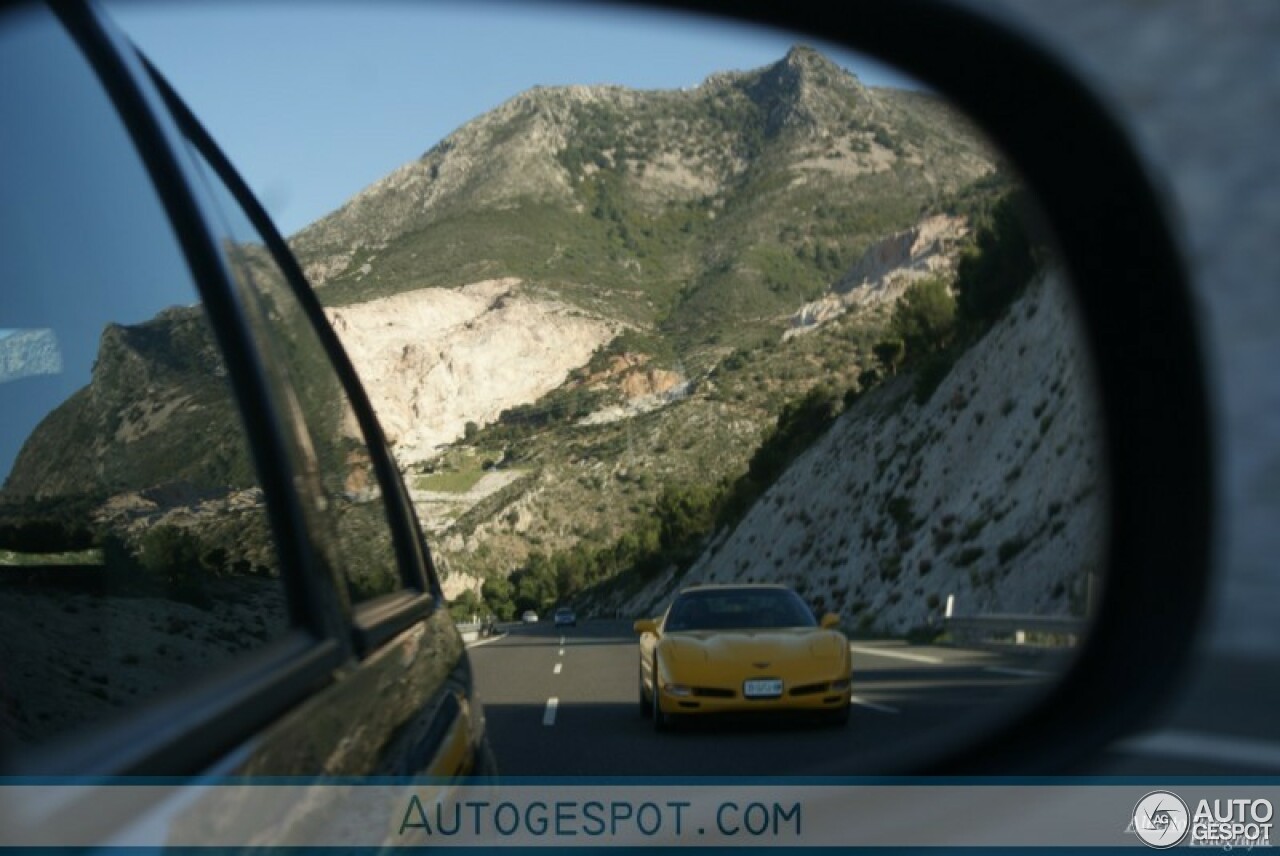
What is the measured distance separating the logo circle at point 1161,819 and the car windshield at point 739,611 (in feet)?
17.6

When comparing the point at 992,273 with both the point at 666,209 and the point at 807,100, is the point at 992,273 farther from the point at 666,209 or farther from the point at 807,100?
the point at 666,209

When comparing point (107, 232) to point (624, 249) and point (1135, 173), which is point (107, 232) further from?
point (624, 249)

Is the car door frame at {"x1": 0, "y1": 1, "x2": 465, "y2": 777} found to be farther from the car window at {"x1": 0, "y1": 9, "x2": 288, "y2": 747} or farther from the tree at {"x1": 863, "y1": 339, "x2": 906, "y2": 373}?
the tree at {"x1": 863, "y1": 339, "x2": 906, "y2": 373}

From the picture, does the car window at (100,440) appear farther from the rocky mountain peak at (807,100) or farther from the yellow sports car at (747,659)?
the rocky mountain peak at (807,100)

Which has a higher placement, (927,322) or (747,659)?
(927,322)

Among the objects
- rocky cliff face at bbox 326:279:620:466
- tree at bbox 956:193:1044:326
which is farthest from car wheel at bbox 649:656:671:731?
rocky cliff face at bbox 326:279:620:466

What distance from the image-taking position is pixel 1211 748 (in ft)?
30.3

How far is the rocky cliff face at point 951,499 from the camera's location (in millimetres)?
33656

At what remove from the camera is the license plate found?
37.9 feet

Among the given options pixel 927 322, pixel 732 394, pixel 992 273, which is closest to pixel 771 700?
pixel 992 273

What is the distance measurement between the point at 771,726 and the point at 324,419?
872 centimetres

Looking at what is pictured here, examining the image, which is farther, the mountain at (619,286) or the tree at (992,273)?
the mountain at (619,286)

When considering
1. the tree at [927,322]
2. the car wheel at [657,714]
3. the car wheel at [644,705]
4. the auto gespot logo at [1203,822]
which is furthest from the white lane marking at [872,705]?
the tree at [927,322]

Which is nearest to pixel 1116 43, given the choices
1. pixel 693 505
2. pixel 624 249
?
pixel 693 505
